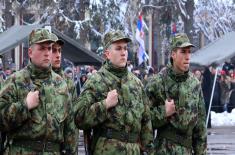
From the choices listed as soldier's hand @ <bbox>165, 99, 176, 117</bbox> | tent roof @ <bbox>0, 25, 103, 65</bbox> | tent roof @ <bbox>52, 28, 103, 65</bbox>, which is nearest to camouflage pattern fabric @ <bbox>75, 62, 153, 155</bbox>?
soldier's hand @ <bbox>165, 99, 176, 117</bbox>

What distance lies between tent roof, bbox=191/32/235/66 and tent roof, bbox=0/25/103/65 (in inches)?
129

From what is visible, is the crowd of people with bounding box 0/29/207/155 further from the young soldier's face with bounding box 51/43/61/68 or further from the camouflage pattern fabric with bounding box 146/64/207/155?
the young soldier's face with bounding box 51/43/61/68

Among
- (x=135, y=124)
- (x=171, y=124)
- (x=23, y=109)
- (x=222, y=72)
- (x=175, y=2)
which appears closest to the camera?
(x=23, y=109)

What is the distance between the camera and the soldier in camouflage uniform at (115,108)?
7.82 metres

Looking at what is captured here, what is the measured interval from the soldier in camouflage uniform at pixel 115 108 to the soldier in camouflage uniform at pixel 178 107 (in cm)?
53

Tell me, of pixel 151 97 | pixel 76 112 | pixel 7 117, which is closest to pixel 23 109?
pixel 7 117

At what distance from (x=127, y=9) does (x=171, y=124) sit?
36.3 metres

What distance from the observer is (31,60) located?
769 cm

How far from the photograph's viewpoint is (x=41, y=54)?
25.2 feet

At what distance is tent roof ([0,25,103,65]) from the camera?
826 inches

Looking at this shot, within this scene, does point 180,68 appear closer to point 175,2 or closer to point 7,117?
point 7,117

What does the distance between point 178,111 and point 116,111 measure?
992 mm

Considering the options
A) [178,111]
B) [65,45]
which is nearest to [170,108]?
[178,111]

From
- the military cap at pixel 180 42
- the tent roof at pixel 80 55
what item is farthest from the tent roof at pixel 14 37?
the military cap at pixel 180 42
